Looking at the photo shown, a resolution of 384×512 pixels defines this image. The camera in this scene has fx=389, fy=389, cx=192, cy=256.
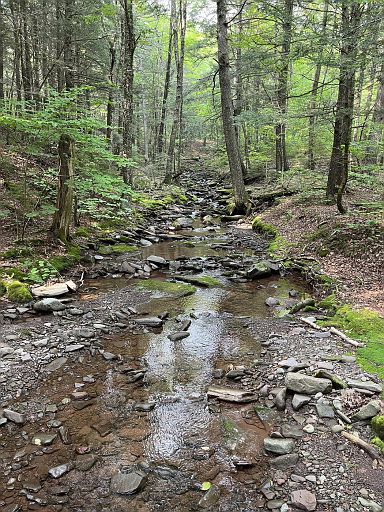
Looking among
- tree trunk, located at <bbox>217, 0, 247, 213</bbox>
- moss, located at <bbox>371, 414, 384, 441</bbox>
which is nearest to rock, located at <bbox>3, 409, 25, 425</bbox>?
moss, located at <bbox>371, 414, 384, 441</bbox>

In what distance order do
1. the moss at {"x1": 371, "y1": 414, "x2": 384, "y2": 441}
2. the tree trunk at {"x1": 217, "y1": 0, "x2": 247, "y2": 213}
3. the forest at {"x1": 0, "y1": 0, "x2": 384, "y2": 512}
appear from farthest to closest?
1. the tree trunk at {"x1": 217, "y1": 0, "x2": 247, "y2": 213}
2. the moss at {"x1": 371, "y1": 414, "x2": 384, "y2": 441}
3. the forest at {"x1": 0, "y1": 0, "x2": 384, "y2": 512}

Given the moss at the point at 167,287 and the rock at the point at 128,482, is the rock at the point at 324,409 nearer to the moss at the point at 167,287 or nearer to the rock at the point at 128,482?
the rock at the point at 128,482

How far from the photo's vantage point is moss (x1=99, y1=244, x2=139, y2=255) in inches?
435

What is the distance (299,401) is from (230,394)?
0.84 metres

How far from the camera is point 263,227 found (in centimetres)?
1388

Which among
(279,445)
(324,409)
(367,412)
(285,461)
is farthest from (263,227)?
(285,461)

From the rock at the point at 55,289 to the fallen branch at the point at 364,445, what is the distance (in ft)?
19.0

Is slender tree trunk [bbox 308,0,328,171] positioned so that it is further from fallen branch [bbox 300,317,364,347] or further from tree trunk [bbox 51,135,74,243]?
fallen branch [bbox 300,317,364,347]

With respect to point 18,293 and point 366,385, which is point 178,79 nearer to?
point 18,293

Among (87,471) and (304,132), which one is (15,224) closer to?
(87,471)

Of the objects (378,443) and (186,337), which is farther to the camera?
(186,337)

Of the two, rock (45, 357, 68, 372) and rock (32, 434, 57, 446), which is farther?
rock (45, 357, 68, 372)

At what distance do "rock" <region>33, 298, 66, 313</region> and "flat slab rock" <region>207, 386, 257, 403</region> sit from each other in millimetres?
3600

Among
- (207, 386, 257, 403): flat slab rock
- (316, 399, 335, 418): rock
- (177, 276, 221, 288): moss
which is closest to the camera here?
(316, 399, 335, 418): rock
